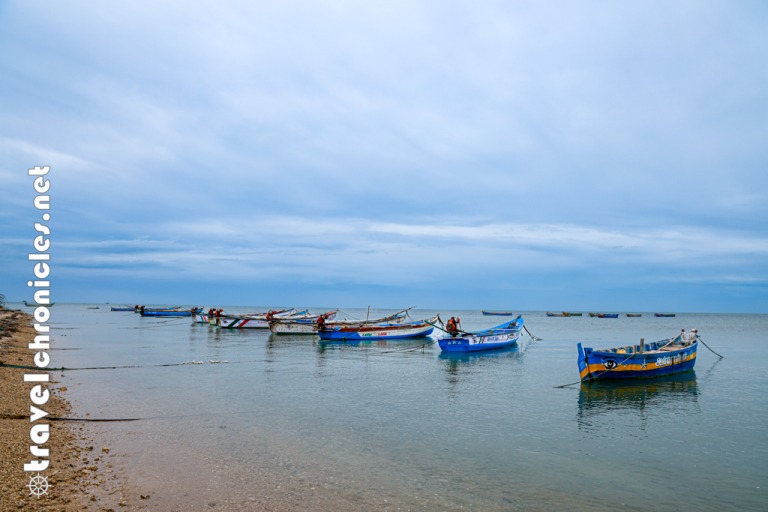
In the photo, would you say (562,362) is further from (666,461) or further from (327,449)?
(327,449)

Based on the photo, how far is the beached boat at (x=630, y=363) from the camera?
22.0 m

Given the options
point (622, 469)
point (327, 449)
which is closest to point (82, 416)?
point (327, 449)

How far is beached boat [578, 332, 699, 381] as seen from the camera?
72.3 feet

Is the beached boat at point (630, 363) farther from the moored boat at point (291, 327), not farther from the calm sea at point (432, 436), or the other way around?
the moored boat at point (291, 327)

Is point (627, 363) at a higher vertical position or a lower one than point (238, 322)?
higher

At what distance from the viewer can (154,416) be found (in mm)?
14703

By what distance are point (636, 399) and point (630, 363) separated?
11.8ft

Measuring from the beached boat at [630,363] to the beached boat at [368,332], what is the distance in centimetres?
2453

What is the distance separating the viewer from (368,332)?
150ft

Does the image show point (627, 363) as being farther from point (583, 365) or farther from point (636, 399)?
point (636, 399)

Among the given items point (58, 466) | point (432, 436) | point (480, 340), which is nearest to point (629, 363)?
point (432, 436)

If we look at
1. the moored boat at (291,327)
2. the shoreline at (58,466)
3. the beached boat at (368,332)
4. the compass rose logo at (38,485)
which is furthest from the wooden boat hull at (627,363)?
the moored boat at (291,327)

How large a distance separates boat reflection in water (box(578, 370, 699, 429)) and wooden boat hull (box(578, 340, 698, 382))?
1.20ft

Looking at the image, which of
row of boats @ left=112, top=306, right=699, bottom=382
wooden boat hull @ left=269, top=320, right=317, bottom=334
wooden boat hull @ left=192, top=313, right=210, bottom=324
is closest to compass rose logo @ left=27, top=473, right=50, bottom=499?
row of boats @ left=112, top=306, right=699, bottom=382
